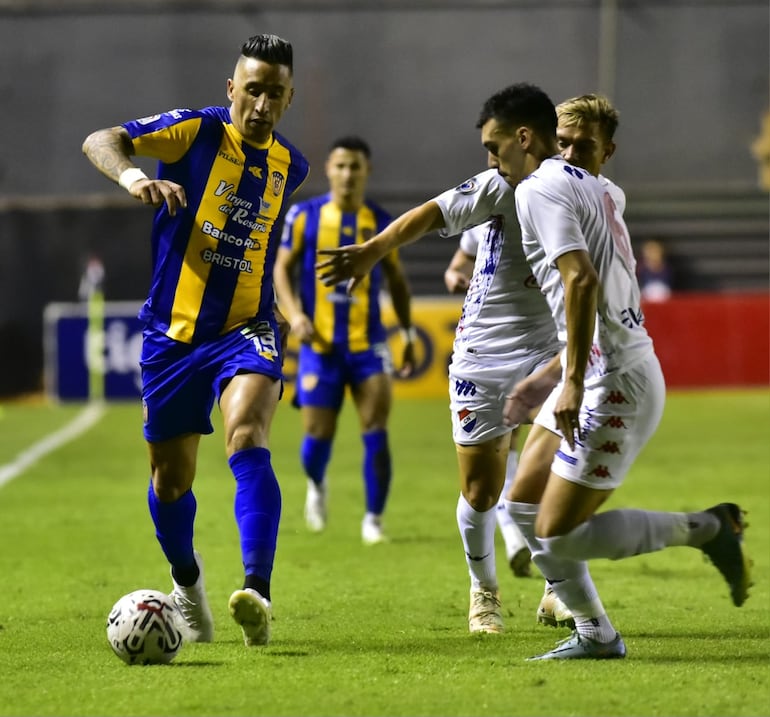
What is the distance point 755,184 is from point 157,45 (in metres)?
10.8

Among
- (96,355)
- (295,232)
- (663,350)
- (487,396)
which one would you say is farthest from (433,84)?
(487,396)

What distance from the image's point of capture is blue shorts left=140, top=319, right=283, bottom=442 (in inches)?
233

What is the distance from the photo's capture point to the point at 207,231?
601 centimetres

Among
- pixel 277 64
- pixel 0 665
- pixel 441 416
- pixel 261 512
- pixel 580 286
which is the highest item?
pixel 277 64

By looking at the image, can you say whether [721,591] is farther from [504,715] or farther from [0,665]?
[0,665]

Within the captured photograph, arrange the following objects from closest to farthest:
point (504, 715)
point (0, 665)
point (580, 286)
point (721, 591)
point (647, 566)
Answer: point (504, 715) < point (580, 286) < point (0, 665) < point (721, 591) < point (647, 566)

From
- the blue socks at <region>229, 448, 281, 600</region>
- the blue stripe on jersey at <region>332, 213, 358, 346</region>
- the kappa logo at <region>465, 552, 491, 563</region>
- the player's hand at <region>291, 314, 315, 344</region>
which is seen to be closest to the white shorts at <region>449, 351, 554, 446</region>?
the kappa logo at <region>465, 552, 491, 563</region>

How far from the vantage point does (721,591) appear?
7.29 metres

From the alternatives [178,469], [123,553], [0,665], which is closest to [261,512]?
[178,469]

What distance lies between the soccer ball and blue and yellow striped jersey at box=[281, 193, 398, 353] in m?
4.54

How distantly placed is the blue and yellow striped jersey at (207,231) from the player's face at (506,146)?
36.8 inches

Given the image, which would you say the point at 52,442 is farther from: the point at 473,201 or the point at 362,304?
the point at 473,201

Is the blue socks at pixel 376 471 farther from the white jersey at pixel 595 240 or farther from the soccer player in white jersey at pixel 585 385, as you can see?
the white jersey at pixel 595 240

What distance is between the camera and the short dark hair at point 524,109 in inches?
214
